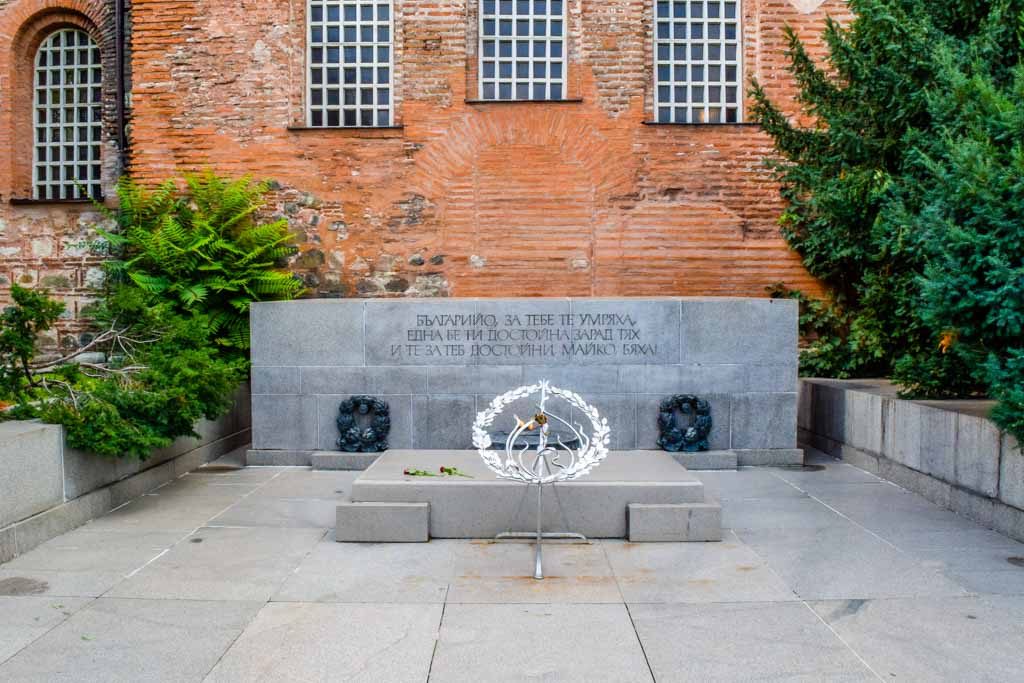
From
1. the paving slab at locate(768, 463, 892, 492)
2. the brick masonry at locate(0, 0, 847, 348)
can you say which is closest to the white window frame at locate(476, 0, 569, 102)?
the brick masonry at locate(0, 0, 847, 348)

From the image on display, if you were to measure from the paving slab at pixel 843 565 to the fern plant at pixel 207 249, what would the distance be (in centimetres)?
801

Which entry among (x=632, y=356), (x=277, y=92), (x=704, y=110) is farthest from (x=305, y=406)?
(x=704, y=110)

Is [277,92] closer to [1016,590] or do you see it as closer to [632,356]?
[632,356]

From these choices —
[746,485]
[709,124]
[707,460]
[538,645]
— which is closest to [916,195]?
[746,485]

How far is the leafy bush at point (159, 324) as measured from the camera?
7289 millimetres

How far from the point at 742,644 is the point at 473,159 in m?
9.83

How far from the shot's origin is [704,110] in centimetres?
1332

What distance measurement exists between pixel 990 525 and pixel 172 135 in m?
12.3

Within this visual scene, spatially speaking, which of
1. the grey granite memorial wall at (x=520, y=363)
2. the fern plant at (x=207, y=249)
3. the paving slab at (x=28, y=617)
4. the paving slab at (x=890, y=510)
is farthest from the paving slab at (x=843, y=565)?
the fern plant at (x=207, y=249)

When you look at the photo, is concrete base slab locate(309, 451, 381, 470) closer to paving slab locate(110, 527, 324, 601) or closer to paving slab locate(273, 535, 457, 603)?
paving slab locate(110, 527, 324, 601)

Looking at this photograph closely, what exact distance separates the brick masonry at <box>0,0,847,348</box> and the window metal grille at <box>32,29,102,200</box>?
1.66 m

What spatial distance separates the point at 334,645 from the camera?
440 cm

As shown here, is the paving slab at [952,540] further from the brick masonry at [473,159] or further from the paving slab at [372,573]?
the brick masonry at [473,159]

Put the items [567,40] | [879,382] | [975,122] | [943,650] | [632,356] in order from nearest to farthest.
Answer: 1. [943,650]
2. [975,122]
3. [632,356]
4. [879,382]
5. [567,40]
